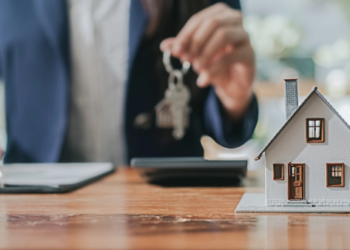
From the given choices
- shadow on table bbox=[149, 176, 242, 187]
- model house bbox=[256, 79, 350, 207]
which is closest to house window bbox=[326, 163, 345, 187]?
model house bbox=[256, 79, 350, 207]

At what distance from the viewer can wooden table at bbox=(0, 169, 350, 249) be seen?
0.92 feet

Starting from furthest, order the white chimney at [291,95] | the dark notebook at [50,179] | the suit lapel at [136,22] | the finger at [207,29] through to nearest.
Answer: the suit lapel at [136,22] → the finger at [207,29] → the dark notebook at [50,179] → the white chimney at [291,95]

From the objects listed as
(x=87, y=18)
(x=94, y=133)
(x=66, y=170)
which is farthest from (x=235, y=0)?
(x=66, y=170)

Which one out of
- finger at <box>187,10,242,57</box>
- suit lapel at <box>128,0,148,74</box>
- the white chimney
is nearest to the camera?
the white chimney

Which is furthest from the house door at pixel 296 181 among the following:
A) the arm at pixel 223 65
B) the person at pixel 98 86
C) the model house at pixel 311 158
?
the person at pixel 98 86

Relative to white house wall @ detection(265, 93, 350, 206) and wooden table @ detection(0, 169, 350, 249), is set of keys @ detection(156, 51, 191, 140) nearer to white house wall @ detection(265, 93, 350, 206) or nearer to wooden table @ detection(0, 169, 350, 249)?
wooden table @ detection(0, 169, 350, 249)

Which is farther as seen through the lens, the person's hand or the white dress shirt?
the white dress shirt

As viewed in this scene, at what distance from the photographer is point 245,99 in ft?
3.31

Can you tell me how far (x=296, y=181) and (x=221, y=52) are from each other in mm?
572

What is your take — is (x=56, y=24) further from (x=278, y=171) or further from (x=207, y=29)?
(x=278, y=171)

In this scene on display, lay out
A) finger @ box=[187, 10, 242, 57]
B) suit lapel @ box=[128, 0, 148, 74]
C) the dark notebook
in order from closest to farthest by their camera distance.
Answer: the dark notebook
finger @ box=[187, 10, 242, 57]
suit lapel @ box=[128, 0, 148, 74]

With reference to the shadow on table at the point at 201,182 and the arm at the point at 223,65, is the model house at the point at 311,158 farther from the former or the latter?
the arm at the point at 223,65

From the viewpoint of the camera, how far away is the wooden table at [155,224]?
28cm

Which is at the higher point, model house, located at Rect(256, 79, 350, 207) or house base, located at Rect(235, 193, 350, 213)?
model house, located at Rect(256, 79, 350, 207)
